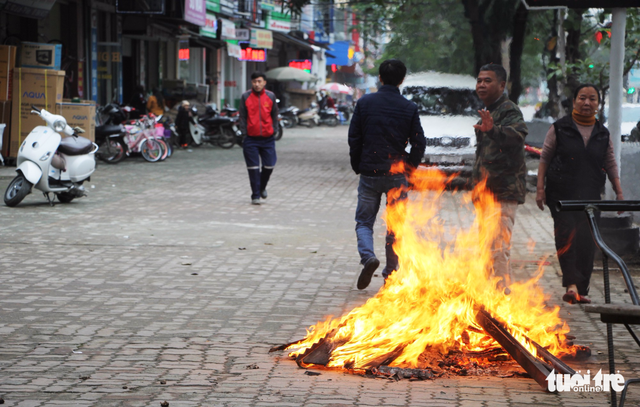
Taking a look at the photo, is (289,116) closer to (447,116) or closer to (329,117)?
(329,117)

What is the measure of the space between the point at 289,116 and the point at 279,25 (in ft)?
22.9

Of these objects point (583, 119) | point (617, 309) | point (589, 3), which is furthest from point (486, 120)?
point (617, 309)

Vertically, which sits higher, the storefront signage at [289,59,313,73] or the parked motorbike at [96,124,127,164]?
the storefront signage at [289,59,313,73]

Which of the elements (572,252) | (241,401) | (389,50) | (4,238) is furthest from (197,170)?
(389,50)

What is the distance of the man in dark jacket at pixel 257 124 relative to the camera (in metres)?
11.9

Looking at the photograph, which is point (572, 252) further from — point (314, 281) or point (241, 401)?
point (241, 401)

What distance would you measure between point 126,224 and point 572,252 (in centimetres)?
564

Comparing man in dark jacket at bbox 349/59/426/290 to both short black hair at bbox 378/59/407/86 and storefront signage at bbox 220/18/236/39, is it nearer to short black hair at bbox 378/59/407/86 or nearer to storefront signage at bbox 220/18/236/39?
short black hair at bbox 378/59/407/86

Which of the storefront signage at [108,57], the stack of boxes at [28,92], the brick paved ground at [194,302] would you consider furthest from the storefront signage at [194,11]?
the brick paved ground at [194,302]

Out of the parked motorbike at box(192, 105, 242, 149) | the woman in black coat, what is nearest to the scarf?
the woman in black coat

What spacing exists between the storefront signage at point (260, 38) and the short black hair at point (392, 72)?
30810 millimetres

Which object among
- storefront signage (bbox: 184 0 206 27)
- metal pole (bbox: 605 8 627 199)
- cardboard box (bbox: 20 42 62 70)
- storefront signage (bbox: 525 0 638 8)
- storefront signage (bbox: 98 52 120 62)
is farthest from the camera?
storefront signage (bbox: 184 0 206 27)

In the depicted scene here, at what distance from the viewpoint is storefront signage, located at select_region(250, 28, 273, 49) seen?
36.8m

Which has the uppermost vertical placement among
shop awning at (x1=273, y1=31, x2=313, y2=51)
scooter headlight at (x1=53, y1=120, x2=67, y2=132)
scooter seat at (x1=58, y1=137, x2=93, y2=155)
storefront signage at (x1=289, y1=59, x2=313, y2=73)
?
shop awning at (x1=273, y1=31, x2=313, y2=51)
